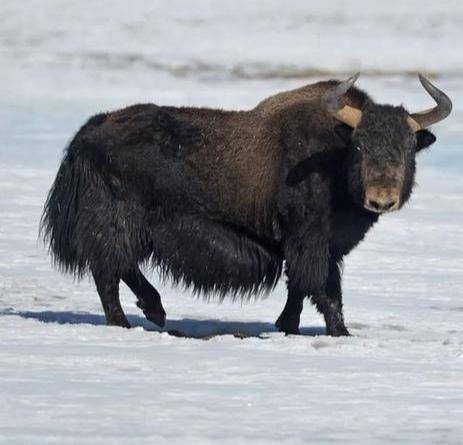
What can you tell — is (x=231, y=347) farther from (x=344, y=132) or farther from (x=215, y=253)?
(x=344, y=132)

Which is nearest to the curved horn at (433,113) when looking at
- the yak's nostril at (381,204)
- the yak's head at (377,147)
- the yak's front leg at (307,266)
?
the yak's head at (377,147)

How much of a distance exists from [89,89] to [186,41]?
3883mm

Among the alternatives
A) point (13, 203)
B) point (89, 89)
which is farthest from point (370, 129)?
point (89, 89)

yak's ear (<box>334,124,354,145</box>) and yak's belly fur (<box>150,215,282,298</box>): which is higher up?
yak's ear (<box>334,124,354,145</box>)

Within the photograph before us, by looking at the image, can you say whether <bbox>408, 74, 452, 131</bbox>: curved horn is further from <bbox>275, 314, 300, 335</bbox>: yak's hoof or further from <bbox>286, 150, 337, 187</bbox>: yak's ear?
<bbox>275, 314, 300, 335</bbox>: yak's hoof

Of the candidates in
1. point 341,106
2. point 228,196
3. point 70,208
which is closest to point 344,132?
point 341,106

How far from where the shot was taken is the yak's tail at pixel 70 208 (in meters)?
8.09

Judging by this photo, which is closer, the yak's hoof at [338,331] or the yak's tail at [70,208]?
the yak's hoof at [338,331]

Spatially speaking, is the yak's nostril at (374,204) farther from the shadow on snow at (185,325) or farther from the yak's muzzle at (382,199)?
the shadow on snow at (185,325)

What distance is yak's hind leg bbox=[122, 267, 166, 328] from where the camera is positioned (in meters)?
8.14

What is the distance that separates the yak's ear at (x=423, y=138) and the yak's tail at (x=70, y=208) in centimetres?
166

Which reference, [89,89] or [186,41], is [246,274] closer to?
[89,89]

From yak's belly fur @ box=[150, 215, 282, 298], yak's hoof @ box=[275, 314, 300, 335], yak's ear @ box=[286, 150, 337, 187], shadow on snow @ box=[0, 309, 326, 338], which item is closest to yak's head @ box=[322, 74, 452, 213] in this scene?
yak's ear @ box=[286, 150, 337, 187]

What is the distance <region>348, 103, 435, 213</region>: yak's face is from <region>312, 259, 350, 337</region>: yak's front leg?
1.74 feet
